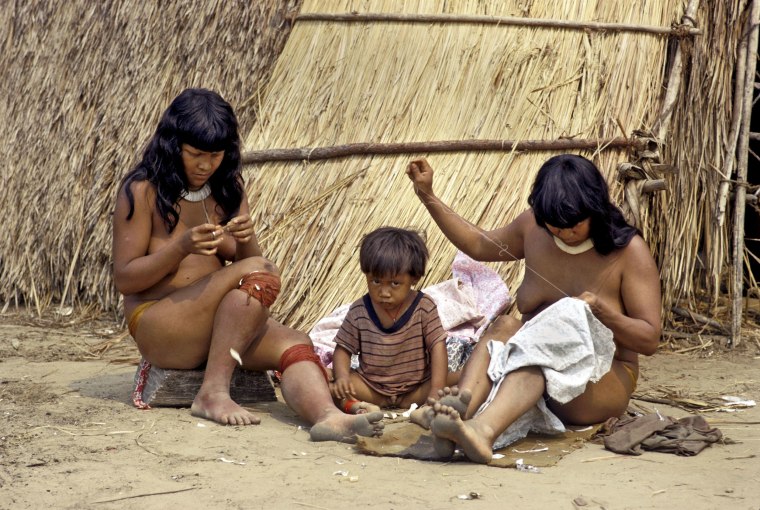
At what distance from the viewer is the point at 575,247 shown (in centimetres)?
303

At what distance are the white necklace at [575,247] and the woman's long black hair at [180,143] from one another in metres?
1.10

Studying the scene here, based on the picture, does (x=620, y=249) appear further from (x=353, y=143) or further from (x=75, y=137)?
(x=75, y=137)

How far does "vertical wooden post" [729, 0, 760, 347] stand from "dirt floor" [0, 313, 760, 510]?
2.78 ft

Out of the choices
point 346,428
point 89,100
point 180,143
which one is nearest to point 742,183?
point 346,428

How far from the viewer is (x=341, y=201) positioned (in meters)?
4.27

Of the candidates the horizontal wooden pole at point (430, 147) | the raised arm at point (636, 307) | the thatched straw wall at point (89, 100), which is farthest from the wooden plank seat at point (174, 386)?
the thatched straw wall at point (89, 100)

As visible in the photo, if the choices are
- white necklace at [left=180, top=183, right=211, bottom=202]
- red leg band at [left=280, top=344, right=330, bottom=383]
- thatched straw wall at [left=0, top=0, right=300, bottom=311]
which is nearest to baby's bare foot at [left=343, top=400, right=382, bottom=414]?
red leg band at [left=280, top=344, right=330, bottom=383]

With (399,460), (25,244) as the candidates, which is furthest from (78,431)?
(25,244)

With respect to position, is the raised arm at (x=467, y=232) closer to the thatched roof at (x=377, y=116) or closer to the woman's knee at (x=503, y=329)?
the woman's knee at (x=503, y=329)

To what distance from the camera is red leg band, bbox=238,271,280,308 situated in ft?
10.2

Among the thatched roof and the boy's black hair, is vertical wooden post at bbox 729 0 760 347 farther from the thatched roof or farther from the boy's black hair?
the boy's black hair

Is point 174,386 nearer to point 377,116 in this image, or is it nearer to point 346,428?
point 346,428

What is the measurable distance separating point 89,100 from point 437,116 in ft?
6.98

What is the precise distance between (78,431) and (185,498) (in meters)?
0.70
